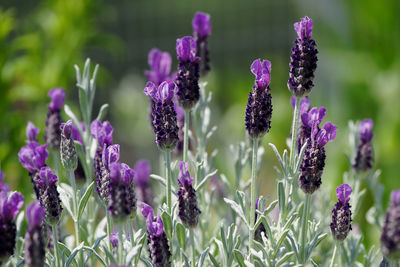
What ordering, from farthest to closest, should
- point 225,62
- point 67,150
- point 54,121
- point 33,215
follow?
point 225,62
point 54,121
point 67,150
point 33,215

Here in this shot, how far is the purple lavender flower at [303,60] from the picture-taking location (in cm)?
92

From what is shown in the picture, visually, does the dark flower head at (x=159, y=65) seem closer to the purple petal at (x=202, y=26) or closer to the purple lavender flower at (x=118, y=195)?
the purple petal at (x=202, y=26)

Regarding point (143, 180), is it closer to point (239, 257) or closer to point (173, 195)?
point (173, 195)

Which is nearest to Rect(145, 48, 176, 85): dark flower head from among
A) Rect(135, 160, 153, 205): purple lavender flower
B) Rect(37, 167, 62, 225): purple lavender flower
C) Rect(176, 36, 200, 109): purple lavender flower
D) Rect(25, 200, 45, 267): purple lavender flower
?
Rect(176, 36, 200, 109): purple lavender flower

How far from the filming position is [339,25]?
3.71 metres

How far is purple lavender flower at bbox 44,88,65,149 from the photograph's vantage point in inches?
43.8

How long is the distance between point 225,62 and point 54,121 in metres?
4.80

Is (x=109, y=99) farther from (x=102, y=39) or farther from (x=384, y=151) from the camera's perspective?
(x=384, y=151)

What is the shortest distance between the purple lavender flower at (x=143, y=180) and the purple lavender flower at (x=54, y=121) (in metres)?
0.24

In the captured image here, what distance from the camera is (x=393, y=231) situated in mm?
775

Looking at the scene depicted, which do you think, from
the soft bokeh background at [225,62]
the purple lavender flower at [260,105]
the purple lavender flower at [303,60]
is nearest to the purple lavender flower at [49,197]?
the purple lavender flower at [260,105]

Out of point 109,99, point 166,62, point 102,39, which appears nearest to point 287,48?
point 109,99

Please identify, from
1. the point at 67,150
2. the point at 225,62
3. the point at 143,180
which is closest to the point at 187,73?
the point at 67,150

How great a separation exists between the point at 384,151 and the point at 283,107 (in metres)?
1.44
